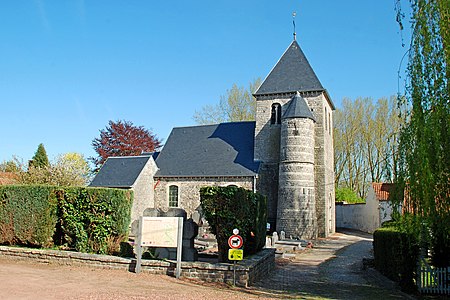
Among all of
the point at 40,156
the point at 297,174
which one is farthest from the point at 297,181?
the point at 40,156

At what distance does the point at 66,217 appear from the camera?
11062 millimetres

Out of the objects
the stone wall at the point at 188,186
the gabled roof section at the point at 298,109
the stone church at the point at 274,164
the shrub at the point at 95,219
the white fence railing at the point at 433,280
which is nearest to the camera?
the white fence railing at the point at 433,280

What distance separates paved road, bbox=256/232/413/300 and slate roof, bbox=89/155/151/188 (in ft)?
41.7

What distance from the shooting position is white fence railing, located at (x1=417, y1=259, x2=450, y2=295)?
8.42 metres

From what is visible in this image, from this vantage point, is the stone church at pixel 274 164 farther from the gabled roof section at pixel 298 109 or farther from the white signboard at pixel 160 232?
the white signboard at pixel 160 232

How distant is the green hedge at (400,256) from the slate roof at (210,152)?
13.8 meters

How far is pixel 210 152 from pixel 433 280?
63.9ft

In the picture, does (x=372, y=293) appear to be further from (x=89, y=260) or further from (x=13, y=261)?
(x=13, y=261)

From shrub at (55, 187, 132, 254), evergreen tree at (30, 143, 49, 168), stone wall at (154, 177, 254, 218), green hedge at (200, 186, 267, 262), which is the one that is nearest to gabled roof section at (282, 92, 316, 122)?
stone wall at (154, 177, 254, 218)

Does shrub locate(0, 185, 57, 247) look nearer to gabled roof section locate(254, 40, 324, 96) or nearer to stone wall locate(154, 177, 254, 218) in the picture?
stone wall locate(154, 177, 254, 218)

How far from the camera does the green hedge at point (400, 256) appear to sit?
28.3 feet

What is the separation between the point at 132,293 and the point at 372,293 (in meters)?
5.27

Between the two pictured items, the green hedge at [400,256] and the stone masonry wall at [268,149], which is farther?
the stone masonry wall at [268,149]

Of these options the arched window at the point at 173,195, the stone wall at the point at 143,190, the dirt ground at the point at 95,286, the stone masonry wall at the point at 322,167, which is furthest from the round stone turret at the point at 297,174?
the dirt ground at the point at 95,286
